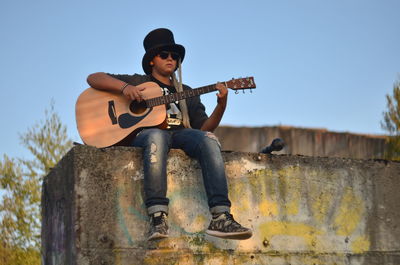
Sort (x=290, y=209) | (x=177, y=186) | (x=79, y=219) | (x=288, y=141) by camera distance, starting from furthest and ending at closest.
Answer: (x=288, y=141) < (x=290, y=209) < (x=177, y=186) < (x=79, y=219)

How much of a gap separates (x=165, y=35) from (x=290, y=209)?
5.81 ft

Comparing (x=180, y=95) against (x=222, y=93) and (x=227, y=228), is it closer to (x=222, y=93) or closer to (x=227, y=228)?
(x=222, y=93)

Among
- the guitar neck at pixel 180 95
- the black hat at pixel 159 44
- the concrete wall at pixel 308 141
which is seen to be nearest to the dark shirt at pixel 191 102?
the black hat at pixel 159 44

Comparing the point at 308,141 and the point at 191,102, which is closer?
the point at 191,102

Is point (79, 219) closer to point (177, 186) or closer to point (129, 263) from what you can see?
point (129, 263)

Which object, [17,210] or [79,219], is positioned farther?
[17,210]

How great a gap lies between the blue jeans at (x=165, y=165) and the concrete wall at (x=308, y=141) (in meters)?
16.5

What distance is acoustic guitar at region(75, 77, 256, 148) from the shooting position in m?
5.32

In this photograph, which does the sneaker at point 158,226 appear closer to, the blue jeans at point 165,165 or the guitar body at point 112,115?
the blue jeans at point 165,165

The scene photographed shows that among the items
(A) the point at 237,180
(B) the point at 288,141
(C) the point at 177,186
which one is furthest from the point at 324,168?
(B) the point at 288,141

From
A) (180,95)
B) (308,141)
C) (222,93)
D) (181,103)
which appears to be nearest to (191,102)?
(181,103)

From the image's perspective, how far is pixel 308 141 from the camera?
21.9 m

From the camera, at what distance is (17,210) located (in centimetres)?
1113

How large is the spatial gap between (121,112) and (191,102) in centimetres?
64
